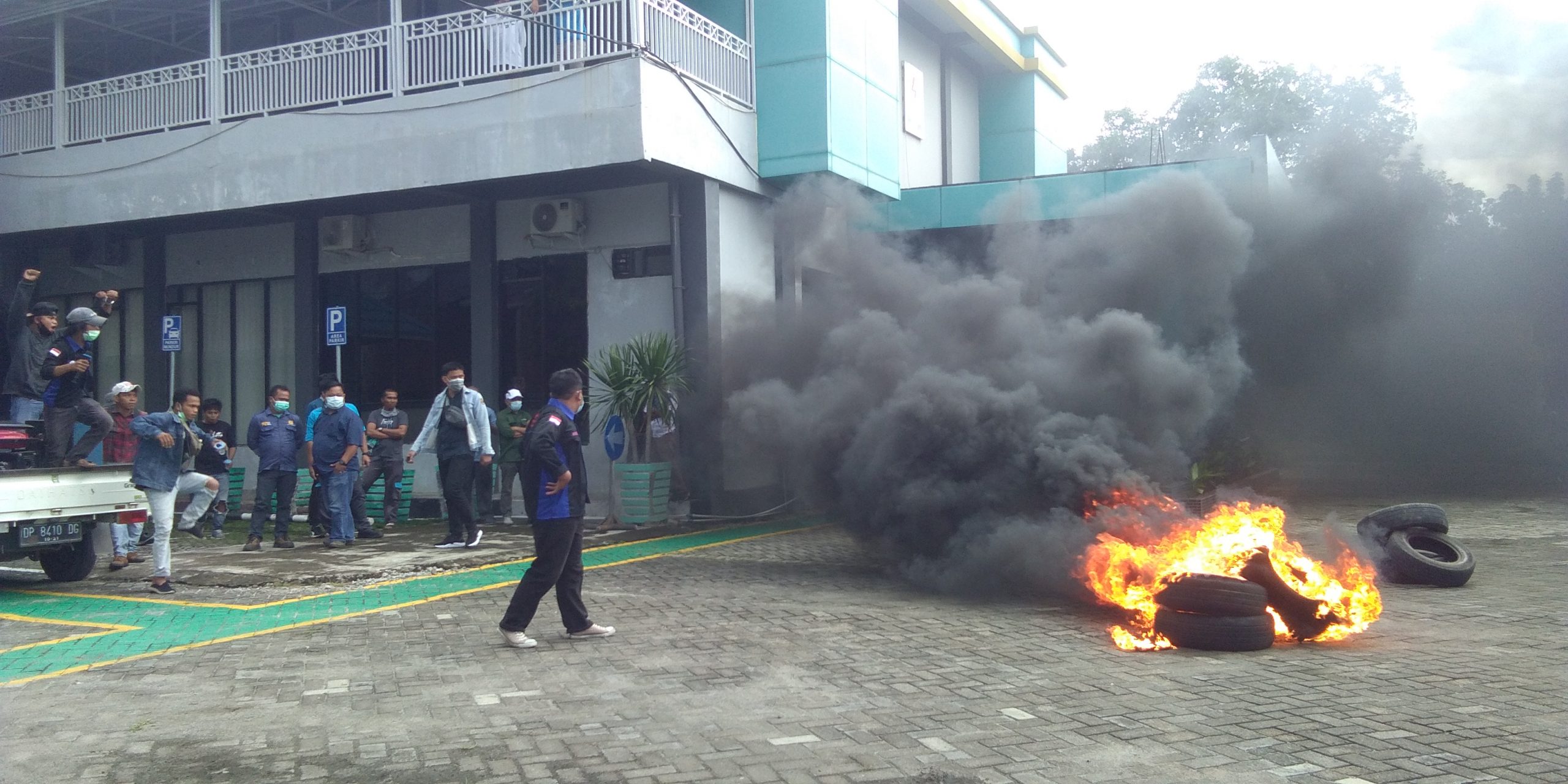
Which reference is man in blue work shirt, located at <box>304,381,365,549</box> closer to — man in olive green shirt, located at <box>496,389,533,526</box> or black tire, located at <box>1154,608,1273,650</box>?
man in olive green shirt, located at <box>496,389,533,526</box>

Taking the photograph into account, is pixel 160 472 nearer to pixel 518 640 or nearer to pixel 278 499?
pixel 278 499

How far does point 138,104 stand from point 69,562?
359 inches

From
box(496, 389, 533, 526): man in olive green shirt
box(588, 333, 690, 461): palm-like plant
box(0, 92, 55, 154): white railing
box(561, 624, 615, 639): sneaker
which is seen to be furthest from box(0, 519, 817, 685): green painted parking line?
box(0, 92, 55, 154): white railing

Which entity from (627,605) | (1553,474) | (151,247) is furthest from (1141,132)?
(627,605)

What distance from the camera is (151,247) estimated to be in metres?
18.0

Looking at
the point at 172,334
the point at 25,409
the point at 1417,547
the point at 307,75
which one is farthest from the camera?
the point at 172,334

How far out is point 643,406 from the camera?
13164 millimetres

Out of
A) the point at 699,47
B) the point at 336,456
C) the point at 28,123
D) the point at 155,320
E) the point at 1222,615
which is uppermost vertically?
the point at 699,47

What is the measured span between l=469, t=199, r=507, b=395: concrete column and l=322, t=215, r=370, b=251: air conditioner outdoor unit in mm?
1903

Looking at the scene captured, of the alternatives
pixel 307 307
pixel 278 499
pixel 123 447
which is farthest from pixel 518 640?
pixel 307 307

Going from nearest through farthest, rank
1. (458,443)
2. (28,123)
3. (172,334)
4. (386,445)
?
(458,443) → (386,445) → (172,334) → (28,123)

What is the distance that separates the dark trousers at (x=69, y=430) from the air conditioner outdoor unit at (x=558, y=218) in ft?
20.1

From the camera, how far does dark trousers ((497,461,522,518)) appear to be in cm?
1363

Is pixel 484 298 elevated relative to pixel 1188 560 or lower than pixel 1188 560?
elevated
